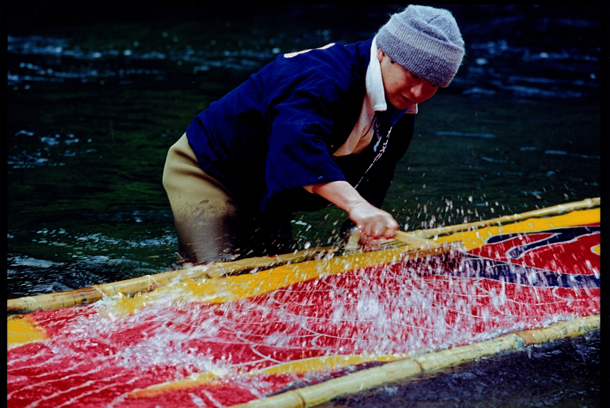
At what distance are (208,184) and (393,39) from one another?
104cm

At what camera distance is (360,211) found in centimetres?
216

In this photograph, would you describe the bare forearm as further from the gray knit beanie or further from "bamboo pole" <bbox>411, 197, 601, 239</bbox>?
"bamboo pole" <bbox>411, 197, 601, 239</bbox>

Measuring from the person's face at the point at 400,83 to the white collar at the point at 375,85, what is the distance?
0.9 inches

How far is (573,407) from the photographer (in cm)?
224

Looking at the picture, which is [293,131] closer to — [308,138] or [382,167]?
[308,138]

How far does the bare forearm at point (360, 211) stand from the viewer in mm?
2148

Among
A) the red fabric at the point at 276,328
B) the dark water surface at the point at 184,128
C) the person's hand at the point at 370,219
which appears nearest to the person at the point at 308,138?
the person's hand at the point at 370,219

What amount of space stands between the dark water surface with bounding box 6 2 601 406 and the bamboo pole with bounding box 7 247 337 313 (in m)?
0.50

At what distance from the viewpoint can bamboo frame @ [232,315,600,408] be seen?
2082mm

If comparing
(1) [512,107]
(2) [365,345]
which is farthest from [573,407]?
(1) [512,107]

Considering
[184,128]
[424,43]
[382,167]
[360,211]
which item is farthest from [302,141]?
[184,128]

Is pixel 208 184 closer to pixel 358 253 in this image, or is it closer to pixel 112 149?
pixel 358 253

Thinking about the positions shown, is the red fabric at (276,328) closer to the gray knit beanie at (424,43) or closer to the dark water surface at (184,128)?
the dark water surface at (184,128)

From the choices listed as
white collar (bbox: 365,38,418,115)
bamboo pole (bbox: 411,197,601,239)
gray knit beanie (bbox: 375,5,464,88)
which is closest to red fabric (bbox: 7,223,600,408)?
bamboo pole (bbox: 411,197,601,239)
